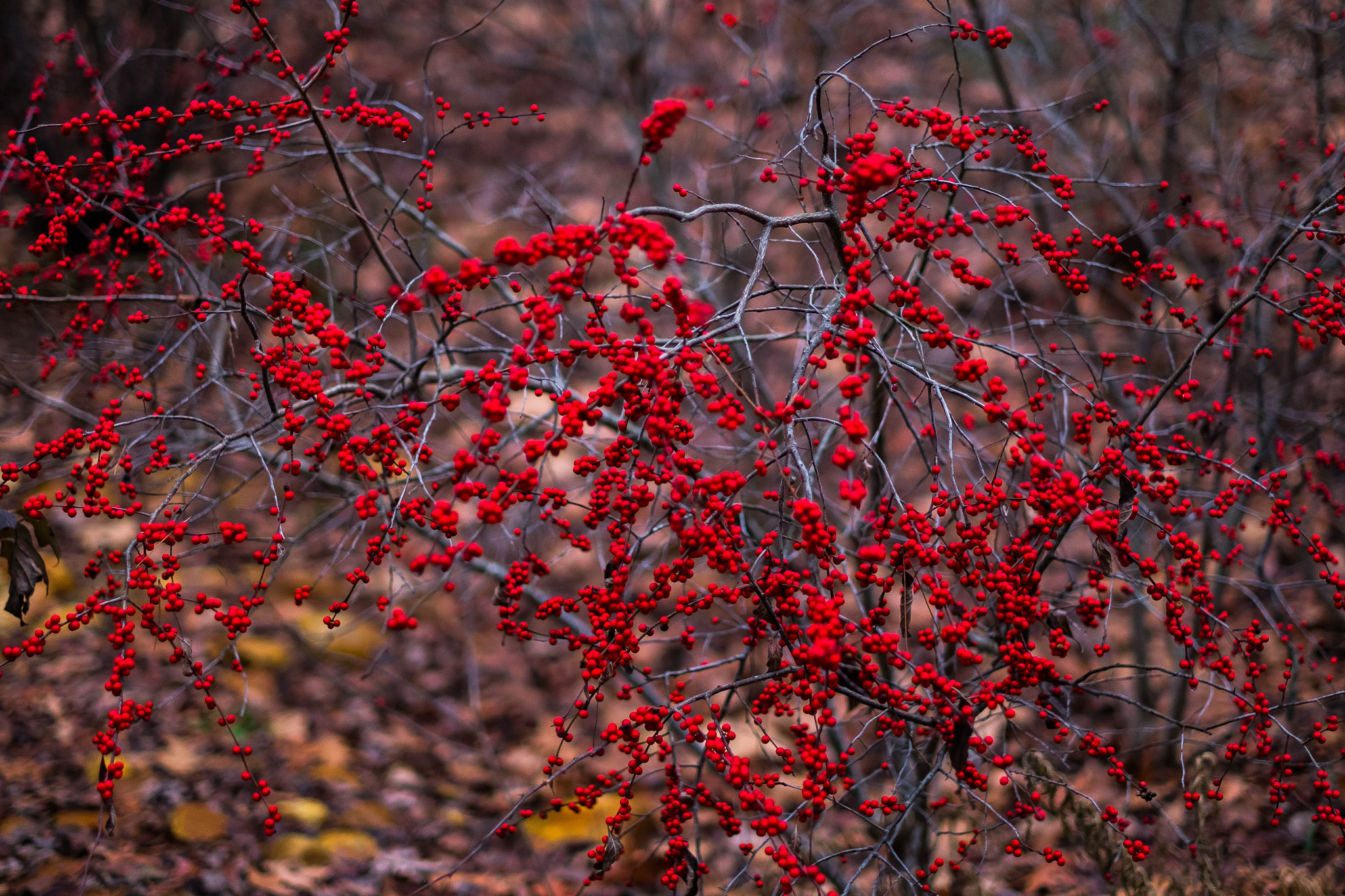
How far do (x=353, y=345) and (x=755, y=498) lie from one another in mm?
2914

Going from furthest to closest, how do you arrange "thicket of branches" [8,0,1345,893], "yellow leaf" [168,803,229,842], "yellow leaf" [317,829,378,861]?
"yellow leaf" [317,829,378,861] < "yellow leaf" [168,803,229,842] < "thicket of branches" [8,0,1345,893]

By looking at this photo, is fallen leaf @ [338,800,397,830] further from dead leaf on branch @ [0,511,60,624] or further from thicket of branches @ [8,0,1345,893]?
dead leaf on branch @ [0,511,60,624]

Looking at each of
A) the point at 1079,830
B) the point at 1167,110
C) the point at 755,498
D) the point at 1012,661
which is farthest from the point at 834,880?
the point at 1167,110

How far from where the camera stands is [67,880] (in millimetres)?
3361

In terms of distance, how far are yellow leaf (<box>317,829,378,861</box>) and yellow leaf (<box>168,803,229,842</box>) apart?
A: 18.6 inches

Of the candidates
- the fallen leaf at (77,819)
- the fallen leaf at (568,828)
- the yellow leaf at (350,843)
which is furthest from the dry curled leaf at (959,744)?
the fallen leaf at (77,819)

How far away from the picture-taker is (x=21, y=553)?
229cm

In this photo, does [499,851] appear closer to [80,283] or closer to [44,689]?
[44,689]

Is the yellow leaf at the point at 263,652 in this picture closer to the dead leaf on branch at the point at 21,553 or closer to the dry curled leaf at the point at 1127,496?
the dead leaf on branch at the point at 21,553

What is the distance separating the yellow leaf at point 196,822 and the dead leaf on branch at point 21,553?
2.14m

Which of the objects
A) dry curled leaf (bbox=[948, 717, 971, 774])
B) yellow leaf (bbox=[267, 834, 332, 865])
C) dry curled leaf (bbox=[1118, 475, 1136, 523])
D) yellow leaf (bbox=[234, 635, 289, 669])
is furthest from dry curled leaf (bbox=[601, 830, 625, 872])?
yellow leaf (bbox=[234, 635, 289, 669])

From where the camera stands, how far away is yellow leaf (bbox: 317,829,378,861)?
4.17 m

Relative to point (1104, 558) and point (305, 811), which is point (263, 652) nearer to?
point (305, 811)

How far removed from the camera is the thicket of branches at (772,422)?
201 centimetres
